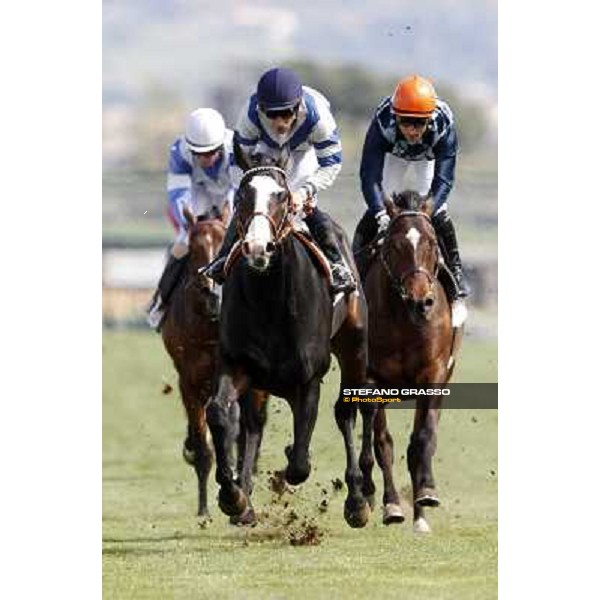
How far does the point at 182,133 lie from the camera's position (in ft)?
34.4

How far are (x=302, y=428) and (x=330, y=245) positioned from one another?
100 centimetres

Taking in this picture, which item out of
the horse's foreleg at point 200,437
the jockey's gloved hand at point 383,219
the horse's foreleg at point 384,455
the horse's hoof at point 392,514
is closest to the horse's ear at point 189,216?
the horse's foreleg at point 200,437

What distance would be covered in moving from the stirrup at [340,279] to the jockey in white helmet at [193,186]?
1.68m

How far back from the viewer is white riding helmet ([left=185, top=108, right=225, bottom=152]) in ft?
33.4

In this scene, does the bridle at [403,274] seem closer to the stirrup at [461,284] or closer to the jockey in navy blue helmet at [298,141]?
the stirrup at [461,284]

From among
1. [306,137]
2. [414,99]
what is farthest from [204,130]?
[306,137]

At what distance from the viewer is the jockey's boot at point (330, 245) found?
28.5 ft

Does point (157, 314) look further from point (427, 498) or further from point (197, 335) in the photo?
point (427, 498)

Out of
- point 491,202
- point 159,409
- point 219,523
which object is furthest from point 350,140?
point 159,409

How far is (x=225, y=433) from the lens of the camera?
7.95 metres

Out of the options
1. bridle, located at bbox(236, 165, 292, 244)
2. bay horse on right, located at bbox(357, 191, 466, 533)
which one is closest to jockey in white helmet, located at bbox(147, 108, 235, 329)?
bay horse on right, located at bbox(357, 191, 466, 533)

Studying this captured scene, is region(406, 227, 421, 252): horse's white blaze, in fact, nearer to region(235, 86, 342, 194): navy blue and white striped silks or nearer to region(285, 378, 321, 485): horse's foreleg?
region(235, 86, 342, 194): navy blue and white striped silks

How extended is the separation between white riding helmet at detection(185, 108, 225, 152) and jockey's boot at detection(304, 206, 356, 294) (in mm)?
1545

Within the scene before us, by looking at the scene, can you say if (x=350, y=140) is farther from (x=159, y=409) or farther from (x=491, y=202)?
(x=159, y=409)
